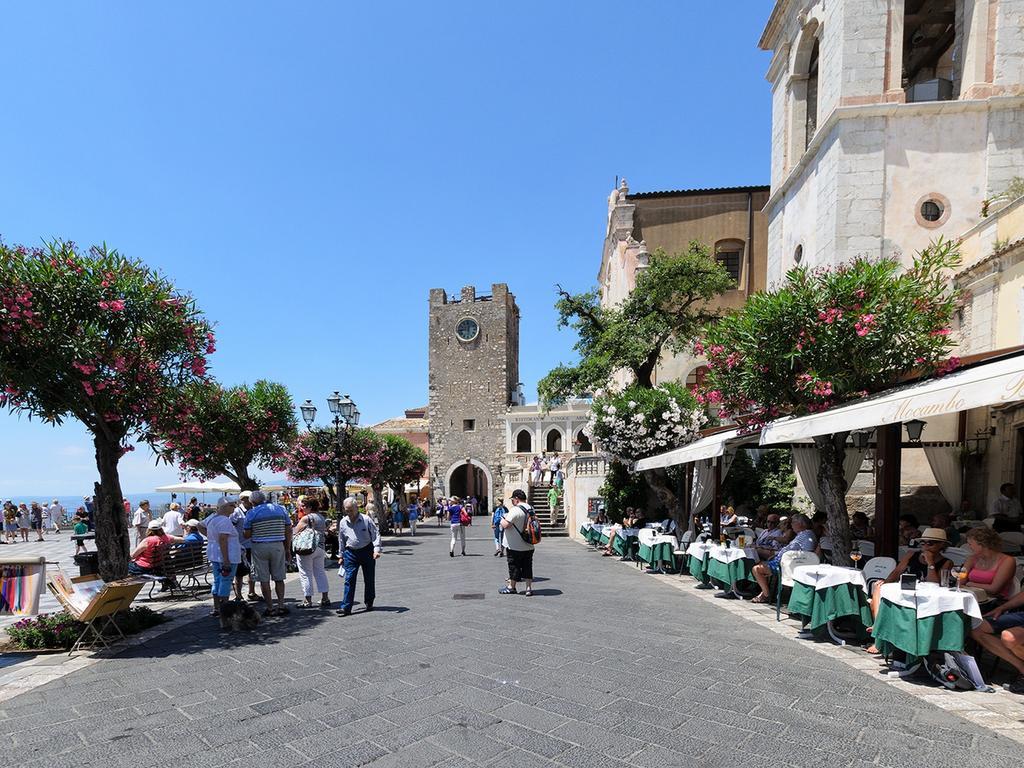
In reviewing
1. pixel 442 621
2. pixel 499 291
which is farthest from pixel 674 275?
pixel 499 291

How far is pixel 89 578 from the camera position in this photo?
6406mm

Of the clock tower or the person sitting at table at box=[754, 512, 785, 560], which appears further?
the clock tower

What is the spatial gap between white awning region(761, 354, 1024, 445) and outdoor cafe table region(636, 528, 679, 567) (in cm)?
447

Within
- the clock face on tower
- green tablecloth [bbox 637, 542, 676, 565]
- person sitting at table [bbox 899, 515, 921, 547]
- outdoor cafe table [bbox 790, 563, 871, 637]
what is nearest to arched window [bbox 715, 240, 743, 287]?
green tablecloth [bbox 637, 542, 676, 565]

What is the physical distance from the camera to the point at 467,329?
151 ft

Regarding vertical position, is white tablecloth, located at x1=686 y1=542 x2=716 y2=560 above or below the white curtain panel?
below

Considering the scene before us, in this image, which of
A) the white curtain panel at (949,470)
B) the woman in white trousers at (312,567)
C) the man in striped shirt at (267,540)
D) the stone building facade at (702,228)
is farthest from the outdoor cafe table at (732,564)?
the stone building facade at (702,228)

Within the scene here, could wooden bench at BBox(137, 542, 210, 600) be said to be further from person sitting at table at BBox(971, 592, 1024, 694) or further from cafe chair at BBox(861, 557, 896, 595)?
person sitting at table at BBox(971, 592, 1024, 694)

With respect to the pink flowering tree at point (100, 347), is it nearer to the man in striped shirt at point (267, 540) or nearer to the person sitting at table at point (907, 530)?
the man in striped shirt at point (267, 540)

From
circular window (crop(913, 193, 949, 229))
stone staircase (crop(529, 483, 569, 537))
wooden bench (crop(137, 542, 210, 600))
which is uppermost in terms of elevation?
circular window (crop(913, 193, 949, 229))

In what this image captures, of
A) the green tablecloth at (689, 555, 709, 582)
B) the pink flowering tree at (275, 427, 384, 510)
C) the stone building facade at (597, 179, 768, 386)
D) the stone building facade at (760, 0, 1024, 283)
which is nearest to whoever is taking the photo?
the green tablecloth at (689, 555, 709, 582)

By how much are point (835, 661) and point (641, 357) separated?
38.6 feet

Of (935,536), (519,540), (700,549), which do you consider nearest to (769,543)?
(700,549)

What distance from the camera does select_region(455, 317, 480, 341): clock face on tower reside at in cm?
4588
